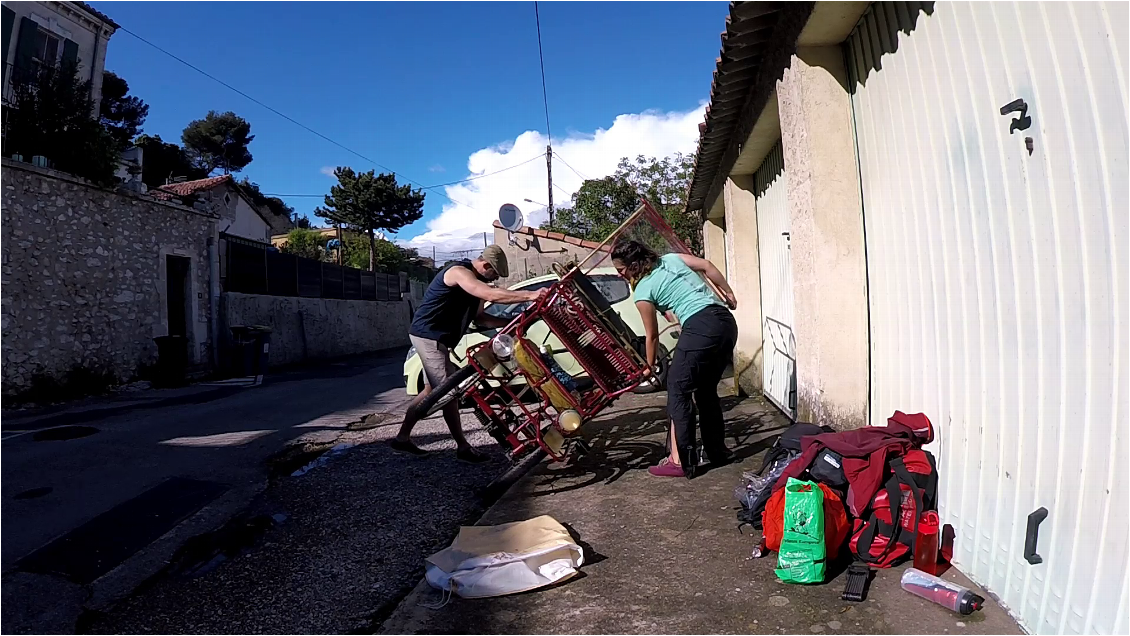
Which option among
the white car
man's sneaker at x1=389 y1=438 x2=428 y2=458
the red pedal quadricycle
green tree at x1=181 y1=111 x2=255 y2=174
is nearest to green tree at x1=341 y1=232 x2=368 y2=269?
green tree at x1=181 y1=111 x2=255 y2=174

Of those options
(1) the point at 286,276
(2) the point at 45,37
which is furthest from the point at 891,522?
(1) the point at 286,276

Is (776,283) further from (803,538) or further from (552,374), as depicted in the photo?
(803,538)

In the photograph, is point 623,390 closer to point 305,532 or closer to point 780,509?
point 780,509

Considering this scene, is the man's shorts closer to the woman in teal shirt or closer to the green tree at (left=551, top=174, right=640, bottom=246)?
the woman in teal shirt

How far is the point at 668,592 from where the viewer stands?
2.78m

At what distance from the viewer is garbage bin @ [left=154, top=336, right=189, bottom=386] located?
1215 cm

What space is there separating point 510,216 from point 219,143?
22.7m

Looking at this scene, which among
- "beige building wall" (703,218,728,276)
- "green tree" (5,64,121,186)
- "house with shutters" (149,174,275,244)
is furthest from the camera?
"house with shutters" (149,174,275,244)

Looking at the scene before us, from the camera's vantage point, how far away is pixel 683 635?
2426 millimetres

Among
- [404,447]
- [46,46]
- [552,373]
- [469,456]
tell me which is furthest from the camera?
[46,46]

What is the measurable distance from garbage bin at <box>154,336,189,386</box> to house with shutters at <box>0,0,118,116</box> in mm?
5828

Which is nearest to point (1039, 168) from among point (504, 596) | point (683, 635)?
point (683, 635)

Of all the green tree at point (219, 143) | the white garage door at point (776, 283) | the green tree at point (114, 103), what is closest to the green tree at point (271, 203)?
the green tree at point (219, 143)

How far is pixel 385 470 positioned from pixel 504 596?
2.49 metres
